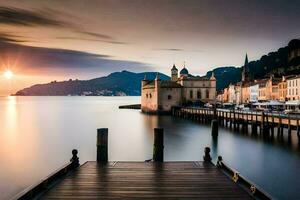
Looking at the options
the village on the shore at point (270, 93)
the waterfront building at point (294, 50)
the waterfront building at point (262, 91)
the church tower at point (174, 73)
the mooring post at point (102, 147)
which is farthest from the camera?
the waterfront building at point (294, 50)

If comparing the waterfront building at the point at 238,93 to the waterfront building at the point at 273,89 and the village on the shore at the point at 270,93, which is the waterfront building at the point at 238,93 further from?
the waterfront building at the point at 273,89

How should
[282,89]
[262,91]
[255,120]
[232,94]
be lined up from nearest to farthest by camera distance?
[255,120] < [282,89] < [262,91] < [232,94]

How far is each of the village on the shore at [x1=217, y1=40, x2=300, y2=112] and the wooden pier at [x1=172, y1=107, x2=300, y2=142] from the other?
23.1 feet

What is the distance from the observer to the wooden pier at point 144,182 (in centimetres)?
962

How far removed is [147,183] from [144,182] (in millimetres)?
173

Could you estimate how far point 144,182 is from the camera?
1124 centimetres

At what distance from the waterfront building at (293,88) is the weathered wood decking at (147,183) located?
6951 centimetres

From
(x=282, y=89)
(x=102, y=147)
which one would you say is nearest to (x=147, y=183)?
(x=102, y=147)

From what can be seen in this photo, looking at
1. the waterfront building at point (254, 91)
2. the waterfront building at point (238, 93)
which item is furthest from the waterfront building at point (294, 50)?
the waterfront building at point (254, 91)

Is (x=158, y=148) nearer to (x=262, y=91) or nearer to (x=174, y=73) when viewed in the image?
(x=262, y=91)

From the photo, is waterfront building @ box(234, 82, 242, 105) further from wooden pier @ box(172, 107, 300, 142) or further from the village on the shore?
wooden pier @ box(172, 107, 300, 142)

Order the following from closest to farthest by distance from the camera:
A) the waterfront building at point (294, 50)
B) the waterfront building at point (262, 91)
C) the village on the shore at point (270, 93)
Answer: the village on the shore at point (270, 93) < the waterfront building at point (262, 91) < the waterfront building at point (294, 50)

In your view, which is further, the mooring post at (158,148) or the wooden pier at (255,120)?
the wooden pier at (255,120)

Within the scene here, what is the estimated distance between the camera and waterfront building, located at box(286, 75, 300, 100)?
76925 millimetres
